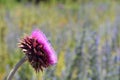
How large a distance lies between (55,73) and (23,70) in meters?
0.22

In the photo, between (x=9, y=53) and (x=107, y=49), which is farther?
(x=9, y=53)

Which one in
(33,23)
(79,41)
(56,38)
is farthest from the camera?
(33,23)

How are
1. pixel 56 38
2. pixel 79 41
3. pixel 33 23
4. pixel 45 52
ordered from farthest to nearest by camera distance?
pixel 33 23
pixel 56 38
pixel 79 41
pixel 45 52

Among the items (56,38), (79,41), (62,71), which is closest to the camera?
(62,71)

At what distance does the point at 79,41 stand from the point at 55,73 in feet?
1.53

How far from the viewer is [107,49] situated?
2.71 m

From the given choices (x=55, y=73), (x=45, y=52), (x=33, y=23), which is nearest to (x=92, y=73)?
(x=55, y=73)

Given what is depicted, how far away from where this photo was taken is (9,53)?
3.03m

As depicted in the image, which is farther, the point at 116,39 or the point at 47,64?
the point at 116,39

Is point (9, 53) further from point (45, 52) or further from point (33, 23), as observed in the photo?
point (45, 52)

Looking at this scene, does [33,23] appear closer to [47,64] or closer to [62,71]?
[62,71]

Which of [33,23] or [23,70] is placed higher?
[33,23]

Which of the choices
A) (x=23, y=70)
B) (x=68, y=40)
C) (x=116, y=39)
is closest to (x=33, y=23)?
(x=68, y=40)

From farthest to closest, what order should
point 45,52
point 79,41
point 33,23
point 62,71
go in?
point 33,23
point 79,41
point 62,71
point 45,52
